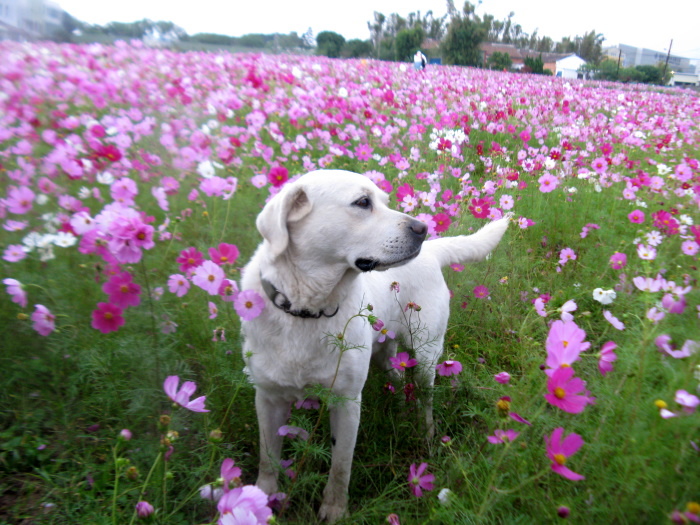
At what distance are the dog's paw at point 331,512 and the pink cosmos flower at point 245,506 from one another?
945mm

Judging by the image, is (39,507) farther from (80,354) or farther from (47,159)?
(47,159)

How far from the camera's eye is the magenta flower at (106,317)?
59.2 inches

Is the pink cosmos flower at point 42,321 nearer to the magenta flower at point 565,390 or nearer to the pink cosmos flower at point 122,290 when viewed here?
the pink cosmos flower at point 122,290

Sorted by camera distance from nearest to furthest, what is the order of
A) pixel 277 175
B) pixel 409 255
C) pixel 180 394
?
pixel 180 394, pixel 409 255, pixel 277 175

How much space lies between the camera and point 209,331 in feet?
7.73

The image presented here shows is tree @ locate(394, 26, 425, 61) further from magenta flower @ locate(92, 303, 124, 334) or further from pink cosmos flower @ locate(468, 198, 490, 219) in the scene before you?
magenta flower @ locate(92, 303, 124, 334)

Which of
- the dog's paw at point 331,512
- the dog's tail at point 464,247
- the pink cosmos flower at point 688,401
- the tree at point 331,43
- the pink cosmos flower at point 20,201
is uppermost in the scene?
the tree at point 331,43

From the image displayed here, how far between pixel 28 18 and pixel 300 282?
6.74ft

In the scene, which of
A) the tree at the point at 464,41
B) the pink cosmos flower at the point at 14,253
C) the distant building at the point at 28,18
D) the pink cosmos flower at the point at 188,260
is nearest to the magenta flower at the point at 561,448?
the pink cosmos flower at the point at 188,260

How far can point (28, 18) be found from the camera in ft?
7.54

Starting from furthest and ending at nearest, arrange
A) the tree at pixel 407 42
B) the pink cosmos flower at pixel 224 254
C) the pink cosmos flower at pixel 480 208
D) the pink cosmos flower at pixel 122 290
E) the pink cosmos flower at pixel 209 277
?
the tree at pixel 407 42 < the pink cosmos flower at pixel 480 208 < the pink cosmos flower at pixel 224 254 < the pink cosmos flower at pixel 209 277 < the pink cosmos flower at pixel 122 290

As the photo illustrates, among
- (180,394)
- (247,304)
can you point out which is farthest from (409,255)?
(180,394)

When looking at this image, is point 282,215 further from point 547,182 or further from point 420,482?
point 547,182

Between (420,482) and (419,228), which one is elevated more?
(419,228)
